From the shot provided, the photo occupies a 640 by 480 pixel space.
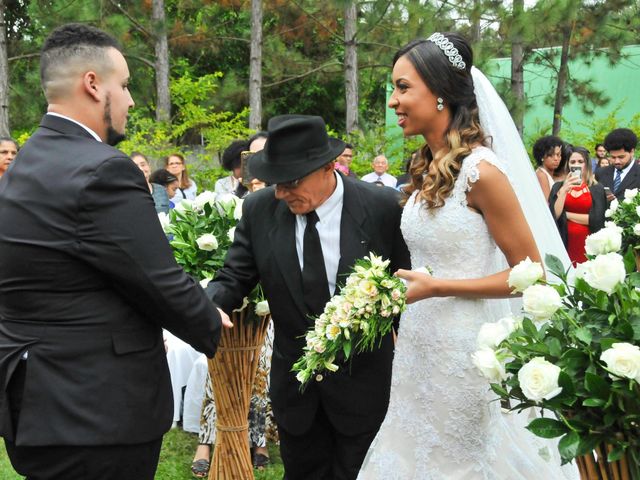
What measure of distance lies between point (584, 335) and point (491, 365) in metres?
0.31

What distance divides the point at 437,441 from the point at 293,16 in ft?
61.4

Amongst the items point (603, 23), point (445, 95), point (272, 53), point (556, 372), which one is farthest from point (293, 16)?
point (556, 372)

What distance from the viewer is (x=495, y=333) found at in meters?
2.49

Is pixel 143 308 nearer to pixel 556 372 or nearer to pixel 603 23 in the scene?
pixel 556 372

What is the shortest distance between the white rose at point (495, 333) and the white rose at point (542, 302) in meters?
0.13

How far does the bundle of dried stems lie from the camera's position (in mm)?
4578

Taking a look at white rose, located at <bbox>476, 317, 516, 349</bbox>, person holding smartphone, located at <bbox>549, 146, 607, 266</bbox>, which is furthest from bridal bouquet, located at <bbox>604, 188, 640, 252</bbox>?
white rose, located at <bbox>476, 317, 516, 349</bbox>

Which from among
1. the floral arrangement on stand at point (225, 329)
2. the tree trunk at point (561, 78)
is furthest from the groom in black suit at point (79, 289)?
the tree trunk at point (561, 78)

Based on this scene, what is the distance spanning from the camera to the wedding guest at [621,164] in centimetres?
1062

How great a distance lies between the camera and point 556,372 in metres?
2.17

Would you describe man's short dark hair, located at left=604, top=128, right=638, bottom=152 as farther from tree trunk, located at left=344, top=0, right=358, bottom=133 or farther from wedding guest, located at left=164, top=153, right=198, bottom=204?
tree trunk, located at left=344, top=0, right=358, bottom=133

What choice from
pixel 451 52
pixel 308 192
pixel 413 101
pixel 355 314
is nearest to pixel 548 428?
pixel 355 314

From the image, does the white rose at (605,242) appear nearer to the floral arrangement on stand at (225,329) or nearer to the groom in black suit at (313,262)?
the groom in black suit at (313,262)

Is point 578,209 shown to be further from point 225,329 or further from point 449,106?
point 449,106
